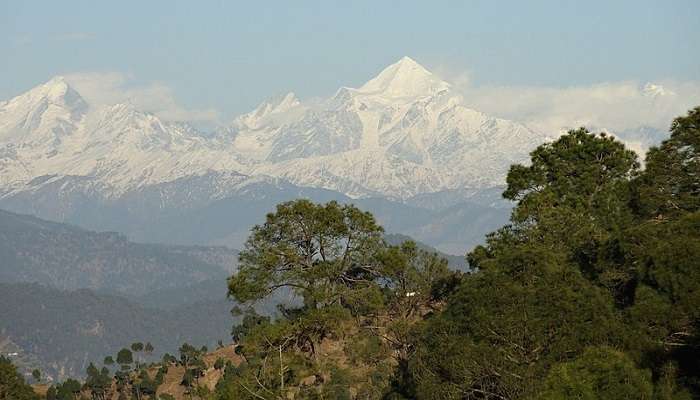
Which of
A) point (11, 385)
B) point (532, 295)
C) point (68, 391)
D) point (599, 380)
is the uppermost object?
point (532, 295)

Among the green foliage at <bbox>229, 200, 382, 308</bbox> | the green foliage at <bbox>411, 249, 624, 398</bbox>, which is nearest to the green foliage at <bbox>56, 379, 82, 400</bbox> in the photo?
the green foliage at <bbox>229, 200, 382, 308</bbox>

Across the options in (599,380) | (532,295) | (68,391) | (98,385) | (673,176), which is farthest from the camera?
(98,385)

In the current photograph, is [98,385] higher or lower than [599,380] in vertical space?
lower

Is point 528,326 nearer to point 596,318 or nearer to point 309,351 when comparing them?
point 596,318

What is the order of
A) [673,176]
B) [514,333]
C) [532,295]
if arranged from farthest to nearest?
[673,176] → [532,295] → [514,333]

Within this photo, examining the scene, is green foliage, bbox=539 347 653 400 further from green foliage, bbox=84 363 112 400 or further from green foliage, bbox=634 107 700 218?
green foliage, bbox=84 363 112 400

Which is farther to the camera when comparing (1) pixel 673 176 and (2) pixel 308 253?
(2) pixel 308 253

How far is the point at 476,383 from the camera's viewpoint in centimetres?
5000

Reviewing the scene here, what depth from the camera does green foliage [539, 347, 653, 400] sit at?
41.9 metres

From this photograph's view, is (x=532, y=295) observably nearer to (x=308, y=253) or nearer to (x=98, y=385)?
(x=308, y=253)

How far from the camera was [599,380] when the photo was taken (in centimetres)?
4250

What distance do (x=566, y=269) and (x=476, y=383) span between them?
26.6 feet

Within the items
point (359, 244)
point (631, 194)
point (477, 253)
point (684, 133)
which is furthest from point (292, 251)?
point (684, 133)

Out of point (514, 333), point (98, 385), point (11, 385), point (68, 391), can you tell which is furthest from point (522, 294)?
point (98, 385)
